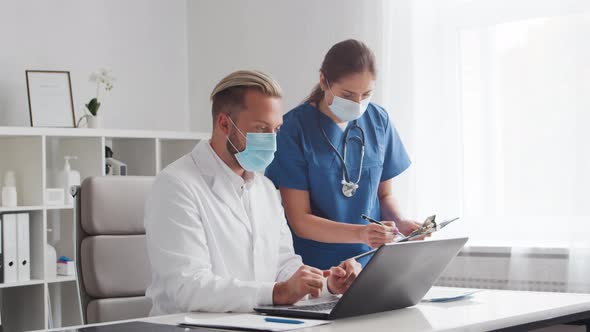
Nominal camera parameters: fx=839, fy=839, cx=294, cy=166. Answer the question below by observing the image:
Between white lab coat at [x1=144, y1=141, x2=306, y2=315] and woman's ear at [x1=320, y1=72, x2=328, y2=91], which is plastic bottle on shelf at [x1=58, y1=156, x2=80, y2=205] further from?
white lab coat at [x1=144, y1=141, x2=306, y2=315]

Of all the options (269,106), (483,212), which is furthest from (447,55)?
(269,106)

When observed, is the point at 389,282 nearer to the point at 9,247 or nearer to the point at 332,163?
the point at 332,163

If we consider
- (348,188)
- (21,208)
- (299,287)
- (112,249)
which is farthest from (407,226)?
(21,208)

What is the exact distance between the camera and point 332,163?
Result: 7.51 ft

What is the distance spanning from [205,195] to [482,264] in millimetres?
1862

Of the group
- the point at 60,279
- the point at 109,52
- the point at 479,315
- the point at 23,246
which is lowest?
the point at 60,279

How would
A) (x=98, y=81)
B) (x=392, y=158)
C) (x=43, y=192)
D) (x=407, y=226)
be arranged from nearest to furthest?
1. (x=407, y=226)
2. (x=392, y=158)
3. (x=43, y=192)
4. (x=98, y=81)

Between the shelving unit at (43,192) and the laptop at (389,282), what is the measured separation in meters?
2.16

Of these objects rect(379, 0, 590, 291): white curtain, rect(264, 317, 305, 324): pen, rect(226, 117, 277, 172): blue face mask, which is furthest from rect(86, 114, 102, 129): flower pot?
rect(264, 317, 305, 324): pen

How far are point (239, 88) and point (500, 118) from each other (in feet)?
5.90

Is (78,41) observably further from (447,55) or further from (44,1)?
(447,55)

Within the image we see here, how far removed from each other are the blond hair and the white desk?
527 millimetres

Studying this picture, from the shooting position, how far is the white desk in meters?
1.42

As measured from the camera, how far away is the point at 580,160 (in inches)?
126
